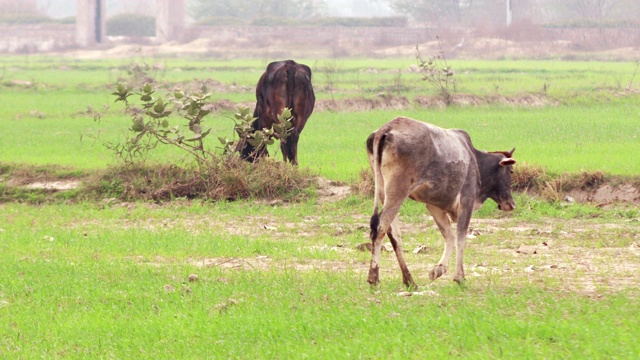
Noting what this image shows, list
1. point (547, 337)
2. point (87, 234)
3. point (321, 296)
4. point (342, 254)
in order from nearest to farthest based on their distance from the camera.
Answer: point (547, 337), point (321, 296), point (342, 254), point (87, 234)

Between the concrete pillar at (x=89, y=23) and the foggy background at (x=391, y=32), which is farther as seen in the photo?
the concrete pillar at (x=89, y=23)

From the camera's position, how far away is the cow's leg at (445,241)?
7566mm

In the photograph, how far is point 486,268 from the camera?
8.60 m

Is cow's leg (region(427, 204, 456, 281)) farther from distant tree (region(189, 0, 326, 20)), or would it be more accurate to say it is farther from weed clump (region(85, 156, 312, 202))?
distant tree (region(189, 0, 326, 20))

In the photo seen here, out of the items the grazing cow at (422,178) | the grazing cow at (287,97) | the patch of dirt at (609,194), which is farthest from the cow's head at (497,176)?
the grazing cow at (287,97)

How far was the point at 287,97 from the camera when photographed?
1427cm

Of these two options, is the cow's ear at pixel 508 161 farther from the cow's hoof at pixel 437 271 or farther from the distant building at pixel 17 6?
the distant building at pixel 17 6

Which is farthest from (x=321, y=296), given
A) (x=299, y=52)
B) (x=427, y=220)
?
(x=299, y=52)

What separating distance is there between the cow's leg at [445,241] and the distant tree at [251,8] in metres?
77.5

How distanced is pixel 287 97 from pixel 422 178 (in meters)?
7.01

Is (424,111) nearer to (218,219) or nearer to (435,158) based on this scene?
(218,219)

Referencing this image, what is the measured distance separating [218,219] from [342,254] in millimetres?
2699

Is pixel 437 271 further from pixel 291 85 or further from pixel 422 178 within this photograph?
pixel 291 85

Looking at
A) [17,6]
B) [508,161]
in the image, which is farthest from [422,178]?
Answer: [17,6]
